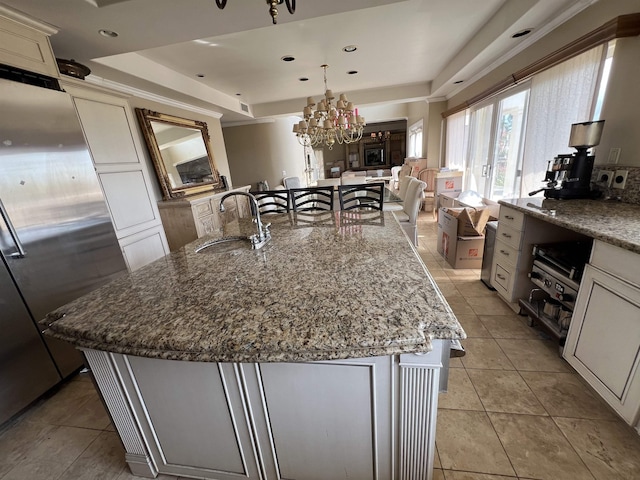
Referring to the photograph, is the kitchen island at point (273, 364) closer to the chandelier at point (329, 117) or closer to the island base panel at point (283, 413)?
the island base panel at point (283, 413)

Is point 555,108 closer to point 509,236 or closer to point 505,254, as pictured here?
point 509,236

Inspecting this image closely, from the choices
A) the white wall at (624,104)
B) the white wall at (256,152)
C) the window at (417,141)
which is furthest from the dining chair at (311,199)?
the window at (417,141)

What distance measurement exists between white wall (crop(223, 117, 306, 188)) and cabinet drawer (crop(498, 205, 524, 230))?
5628mm

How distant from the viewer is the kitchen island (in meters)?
0.67

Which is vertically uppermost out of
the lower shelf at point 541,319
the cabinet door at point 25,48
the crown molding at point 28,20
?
the crown molding at point 28,20

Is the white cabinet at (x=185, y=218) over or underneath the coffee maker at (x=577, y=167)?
underneath

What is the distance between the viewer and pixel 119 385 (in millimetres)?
946

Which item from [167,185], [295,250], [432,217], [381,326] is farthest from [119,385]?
[432,217]

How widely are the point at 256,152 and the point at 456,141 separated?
14.8ft

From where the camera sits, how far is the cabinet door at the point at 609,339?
1.11 meters

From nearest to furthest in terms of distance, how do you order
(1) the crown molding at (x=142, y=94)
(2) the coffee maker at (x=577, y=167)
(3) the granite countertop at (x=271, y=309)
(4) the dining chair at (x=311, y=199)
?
1. (3) the granite countertop at (x=271, y=309)
2. (2) the coffee maker at (x=577, y=167)
3. (4) the dining chair at (x=311, y=199)
4. (1) the crown molding at (x=142, y=94)

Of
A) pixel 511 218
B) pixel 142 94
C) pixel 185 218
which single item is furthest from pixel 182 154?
pixel 511 218

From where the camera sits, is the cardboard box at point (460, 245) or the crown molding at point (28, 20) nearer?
the crown molding at point (28, 20)

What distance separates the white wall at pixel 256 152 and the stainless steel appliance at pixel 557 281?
19.7ft
